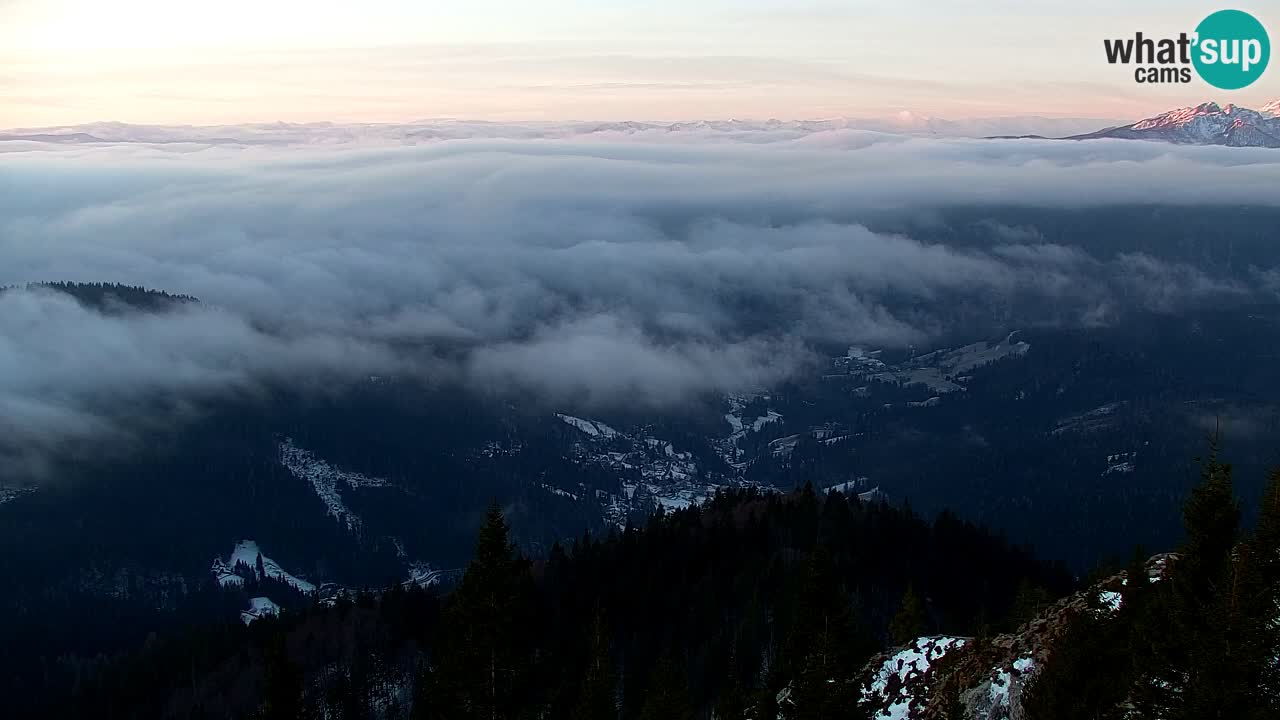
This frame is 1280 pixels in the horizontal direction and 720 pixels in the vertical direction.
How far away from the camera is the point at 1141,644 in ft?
129

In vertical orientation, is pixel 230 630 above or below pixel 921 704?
below

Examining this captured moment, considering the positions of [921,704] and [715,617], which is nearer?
[921,704]

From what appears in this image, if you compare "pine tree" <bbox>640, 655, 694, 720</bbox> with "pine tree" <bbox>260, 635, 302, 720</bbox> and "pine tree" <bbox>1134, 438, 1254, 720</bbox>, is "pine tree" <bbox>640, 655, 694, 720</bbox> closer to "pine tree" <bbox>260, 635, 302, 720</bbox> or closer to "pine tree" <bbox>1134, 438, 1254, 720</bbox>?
"pine tree" <bbox>260, 635, 302, 720</bbox>

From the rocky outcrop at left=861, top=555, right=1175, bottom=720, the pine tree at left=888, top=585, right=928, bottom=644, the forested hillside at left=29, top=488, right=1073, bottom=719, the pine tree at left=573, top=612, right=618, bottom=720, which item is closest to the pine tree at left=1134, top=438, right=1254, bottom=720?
the rocky outcrop at left=861, top=555, right=1175, bottom=720

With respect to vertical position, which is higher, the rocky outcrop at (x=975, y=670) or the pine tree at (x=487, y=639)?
the pine tree at (x=487, y=639)

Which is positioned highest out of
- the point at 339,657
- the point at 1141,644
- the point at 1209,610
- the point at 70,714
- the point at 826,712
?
the point at 1209,610

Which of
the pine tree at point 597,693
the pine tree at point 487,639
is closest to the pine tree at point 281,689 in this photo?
the pine tree at point 487,639

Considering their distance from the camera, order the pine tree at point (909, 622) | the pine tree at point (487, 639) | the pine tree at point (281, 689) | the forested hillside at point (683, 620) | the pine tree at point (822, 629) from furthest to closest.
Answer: the pine tree at point (909, 622)
the forested hillside at point (683, 620)
the pine tree at point (822, 629)
the pine tree at point (487, 639)
the pine tree at point (281, 689)

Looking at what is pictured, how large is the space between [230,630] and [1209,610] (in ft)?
587

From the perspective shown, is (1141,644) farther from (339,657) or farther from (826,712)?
(339,657)

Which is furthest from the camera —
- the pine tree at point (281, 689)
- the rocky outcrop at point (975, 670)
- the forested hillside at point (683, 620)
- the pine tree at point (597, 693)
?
the forested hillside at point (683, 620)

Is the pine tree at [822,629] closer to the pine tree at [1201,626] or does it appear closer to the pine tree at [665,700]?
the pine tree at [665,700]

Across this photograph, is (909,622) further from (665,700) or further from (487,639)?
(487,639)

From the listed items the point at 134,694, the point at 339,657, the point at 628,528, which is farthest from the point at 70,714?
the point at 628,528
